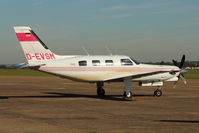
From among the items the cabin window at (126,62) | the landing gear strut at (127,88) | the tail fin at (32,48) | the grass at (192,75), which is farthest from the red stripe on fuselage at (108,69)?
the grass at (192,75)

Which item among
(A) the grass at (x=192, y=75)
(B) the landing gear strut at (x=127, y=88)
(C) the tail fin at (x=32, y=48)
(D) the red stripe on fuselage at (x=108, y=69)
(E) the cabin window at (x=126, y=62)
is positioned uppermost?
(C) the tail fin at (x=32, y=48)

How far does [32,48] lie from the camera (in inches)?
998

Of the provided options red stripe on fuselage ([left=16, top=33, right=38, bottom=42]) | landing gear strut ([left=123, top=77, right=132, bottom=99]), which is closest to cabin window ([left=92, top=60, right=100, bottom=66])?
landing gear strut ([left=123, top=77, right=132, bottom=99])

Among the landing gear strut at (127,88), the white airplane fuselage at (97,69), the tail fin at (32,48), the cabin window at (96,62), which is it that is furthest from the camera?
the cabin window at (96,62)

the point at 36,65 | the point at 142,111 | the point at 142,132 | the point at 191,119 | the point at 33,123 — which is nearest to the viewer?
the point at 142,132

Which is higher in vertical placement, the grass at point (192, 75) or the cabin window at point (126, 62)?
the cabin window at point (126, 62)

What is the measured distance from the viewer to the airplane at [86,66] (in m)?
25.2

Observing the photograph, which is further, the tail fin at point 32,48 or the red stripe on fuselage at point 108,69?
the red stripe on fuselage at point 108,69

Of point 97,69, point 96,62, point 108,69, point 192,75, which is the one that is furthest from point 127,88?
point 192,75

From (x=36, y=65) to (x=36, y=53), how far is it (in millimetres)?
909

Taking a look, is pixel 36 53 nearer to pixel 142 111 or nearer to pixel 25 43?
pixel 25 43

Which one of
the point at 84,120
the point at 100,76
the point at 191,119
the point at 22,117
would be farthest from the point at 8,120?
the point at 100,76

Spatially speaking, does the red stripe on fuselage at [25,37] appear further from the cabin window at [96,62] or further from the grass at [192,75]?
the grass at [192,75]

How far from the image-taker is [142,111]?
18953 mm
